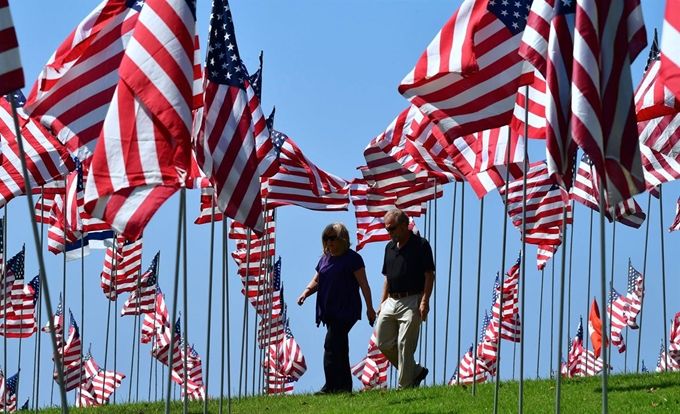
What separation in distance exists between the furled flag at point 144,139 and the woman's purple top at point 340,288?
539 cm

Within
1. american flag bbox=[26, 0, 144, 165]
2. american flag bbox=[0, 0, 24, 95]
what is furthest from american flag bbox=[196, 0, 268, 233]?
american flag bbox=[0, 0, 24, 95]

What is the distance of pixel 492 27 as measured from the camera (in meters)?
13.0

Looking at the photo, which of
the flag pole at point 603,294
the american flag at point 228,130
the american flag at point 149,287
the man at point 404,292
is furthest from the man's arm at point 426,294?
the american flag at point 149,287

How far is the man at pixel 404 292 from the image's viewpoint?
1564 centimetres

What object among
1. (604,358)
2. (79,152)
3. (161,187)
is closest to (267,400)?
(79,152)

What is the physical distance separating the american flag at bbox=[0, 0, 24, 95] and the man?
661 cm

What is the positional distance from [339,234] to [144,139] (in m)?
5.52

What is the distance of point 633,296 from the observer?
3847 centimetres

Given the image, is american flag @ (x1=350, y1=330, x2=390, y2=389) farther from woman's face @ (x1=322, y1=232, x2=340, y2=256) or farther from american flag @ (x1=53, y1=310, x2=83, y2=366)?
woman's face @ (x1=322, y1=232, x2=340, y2=256)

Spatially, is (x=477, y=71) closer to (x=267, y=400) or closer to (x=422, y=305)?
(x=422, y=305)

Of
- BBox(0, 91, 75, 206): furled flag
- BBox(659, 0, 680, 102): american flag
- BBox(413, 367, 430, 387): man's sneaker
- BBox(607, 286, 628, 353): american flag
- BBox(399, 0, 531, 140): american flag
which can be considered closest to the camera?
BBox(659, 0, 680, 102): american flag

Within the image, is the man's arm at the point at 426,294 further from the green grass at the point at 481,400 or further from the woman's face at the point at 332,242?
the woman's face at the point at 332,242

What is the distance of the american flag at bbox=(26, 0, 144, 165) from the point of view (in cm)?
1310

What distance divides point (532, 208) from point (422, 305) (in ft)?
34.2
